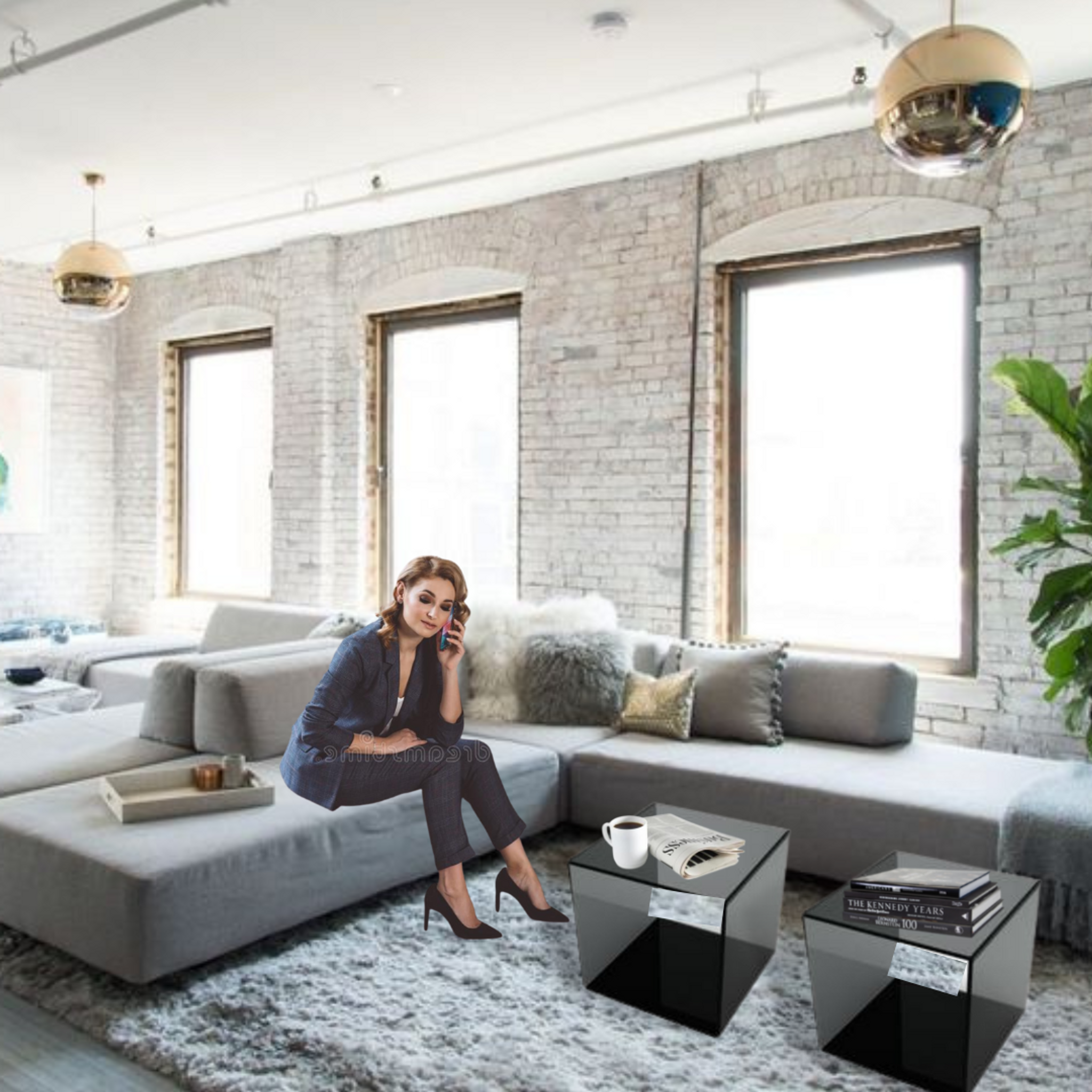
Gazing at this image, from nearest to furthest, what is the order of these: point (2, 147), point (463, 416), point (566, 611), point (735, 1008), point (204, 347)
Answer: point (735, 1008), point (566, 611), point (2, 147), point (463, 416), point (204, 347)

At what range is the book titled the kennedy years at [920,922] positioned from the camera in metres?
2.61

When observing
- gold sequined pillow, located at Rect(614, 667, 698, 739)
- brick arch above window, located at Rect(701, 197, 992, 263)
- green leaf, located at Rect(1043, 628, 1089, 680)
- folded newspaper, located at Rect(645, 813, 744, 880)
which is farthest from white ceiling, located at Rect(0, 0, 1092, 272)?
A: folded newspaper, located at Rect(645, 813, 744, 880)

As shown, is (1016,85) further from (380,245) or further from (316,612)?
(380,245)

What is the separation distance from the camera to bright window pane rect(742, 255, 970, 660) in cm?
504

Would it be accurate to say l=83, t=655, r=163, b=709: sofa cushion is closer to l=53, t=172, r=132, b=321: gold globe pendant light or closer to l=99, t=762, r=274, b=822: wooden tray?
l=53, t=172, r=132, b=321: gold globe pendant light

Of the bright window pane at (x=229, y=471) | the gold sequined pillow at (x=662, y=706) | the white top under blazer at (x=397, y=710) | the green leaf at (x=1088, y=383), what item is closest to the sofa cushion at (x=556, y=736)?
the gold sequined pillow at (x=662, y=706)

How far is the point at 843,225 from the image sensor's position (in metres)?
5.13

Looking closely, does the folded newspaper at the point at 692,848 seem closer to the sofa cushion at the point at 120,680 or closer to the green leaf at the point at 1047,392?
the green leaf at the point at 1047,392

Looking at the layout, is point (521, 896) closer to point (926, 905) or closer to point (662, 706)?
point (926, 905)

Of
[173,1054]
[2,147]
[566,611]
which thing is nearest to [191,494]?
[2,147]

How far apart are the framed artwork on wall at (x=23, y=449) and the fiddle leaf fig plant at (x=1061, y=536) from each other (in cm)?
682

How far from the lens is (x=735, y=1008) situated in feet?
9.57

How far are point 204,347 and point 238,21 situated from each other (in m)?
4.58

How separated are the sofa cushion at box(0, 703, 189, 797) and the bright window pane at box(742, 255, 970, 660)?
3023 millimetres
